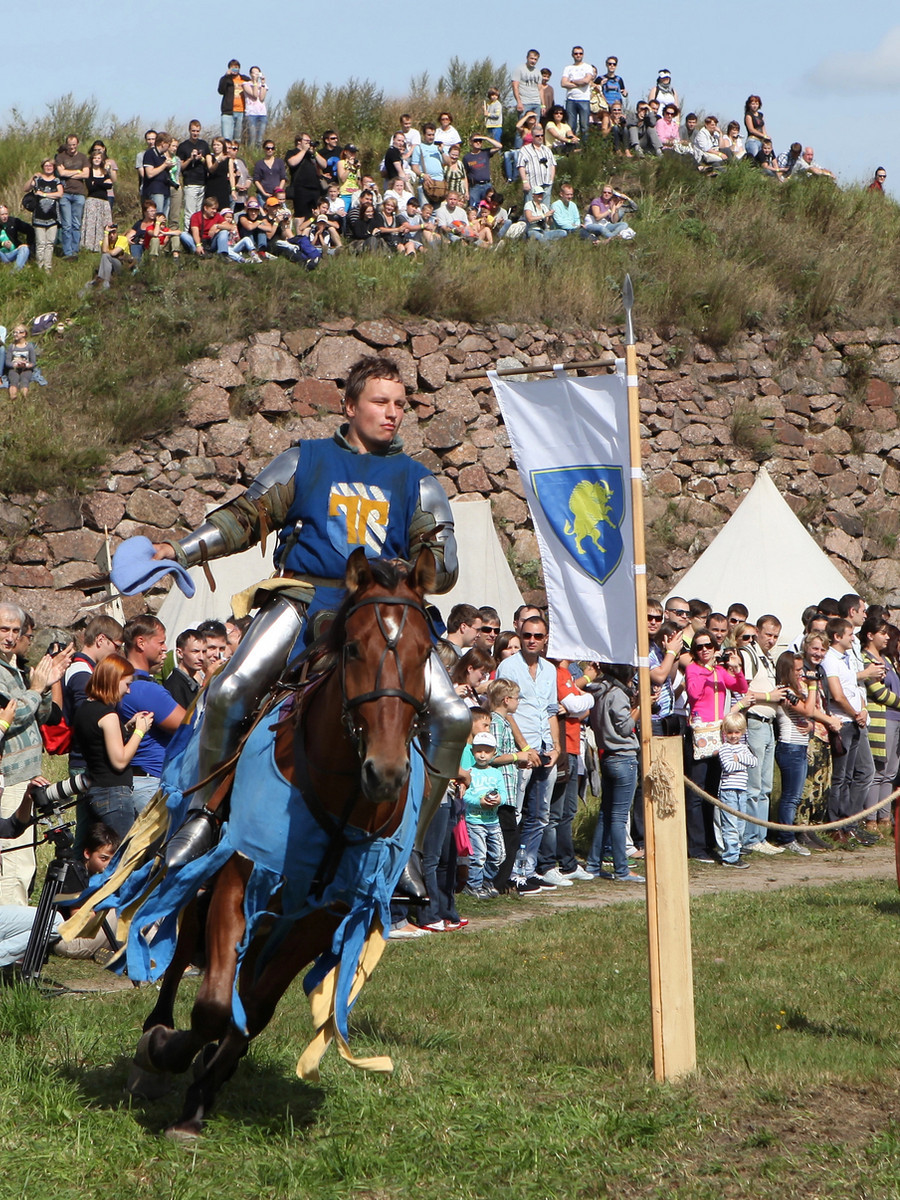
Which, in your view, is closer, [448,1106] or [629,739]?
[448,1106]

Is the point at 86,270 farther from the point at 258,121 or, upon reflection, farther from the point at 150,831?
the point at 150,831

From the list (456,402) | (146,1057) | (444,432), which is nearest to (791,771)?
(146,1057)

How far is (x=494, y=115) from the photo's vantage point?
25016 mm

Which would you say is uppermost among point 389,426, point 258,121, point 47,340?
point 258,121

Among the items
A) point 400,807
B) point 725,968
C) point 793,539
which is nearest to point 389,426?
point 400,807

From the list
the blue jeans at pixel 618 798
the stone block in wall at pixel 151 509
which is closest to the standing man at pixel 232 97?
the stone block in wall at pixel 151 509

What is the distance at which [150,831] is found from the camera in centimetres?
529

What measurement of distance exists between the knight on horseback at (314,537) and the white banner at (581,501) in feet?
2.15

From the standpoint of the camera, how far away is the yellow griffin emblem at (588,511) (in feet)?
18.7

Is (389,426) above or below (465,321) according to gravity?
below

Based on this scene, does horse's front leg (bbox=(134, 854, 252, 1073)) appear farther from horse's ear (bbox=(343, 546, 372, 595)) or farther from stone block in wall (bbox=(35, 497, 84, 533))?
stone block in wall (bbox=(35, 497, 84, 533))

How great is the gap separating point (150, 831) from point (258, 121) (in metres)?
20.7

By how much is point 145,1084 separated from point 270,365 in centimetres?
1565

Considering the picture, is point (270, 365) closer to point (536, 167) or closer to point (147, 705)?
point (536, 167)
